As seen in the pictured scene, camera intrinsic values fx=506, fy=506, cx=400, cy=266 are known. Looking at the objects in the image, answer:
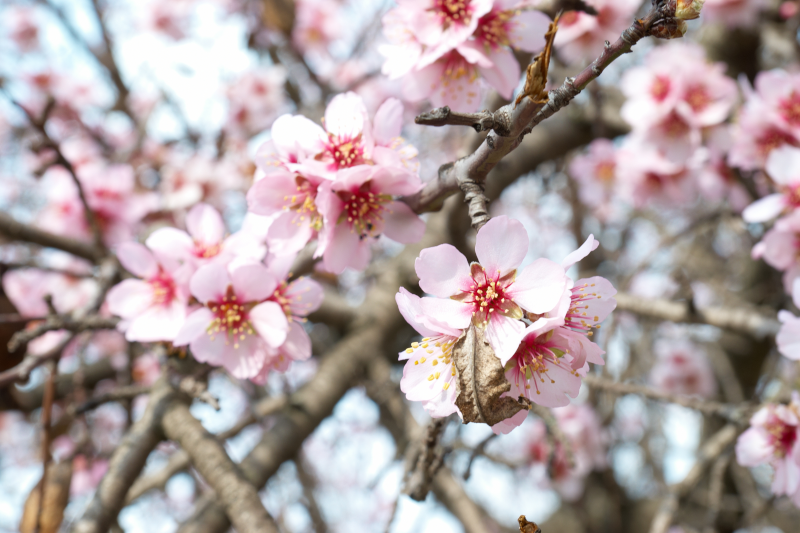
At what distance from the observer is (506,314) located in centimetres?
83

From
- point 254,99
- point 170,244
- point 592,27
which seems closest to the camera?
point 170,244

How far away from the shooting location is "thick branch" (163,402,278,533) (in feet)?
4.07

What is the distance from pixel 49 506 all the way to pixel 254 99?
3.11 meters

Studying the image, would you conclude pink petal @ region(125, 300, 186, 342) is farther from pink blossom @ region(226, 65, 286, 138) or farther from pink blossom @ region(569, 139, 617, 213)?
pink blossom @ region(226, 65, 286, 138)

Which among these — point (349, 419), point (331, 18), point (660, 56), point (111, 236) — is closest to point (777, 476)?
point (660, 56)

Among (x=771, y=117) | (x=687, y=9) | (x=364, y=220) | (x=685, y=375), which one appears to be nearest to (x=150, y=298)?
(x=364, y=220)

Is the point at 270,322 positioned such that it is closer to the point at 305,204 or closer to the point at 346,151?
the point at 305,204

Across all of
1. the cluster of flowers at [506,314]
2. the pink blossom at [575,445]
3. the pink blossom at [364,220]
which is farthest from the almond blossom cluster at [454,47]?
the pink blossom at [575,445]

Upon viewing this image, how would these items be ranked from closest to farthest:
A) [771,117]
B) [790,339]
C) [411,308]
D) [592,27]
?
1. [411,308]
2. [790,339]
3. [771,117]
4. [592,27]

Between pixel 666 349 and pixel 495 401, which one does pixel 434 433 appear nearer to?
pixel 495 401

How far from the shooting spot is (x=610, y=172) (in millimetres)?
2836

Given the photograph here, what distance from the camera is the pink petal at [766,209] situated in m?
1.52

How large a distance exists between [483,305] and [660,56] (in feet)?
6.42

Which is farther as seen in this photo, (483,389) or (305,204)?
(305,204)
